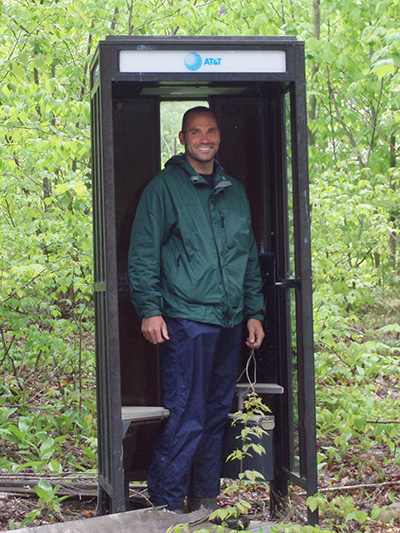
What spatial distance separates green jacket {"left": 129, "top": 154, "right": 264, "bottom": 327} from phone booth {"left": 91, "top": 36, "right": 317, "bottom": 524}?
0.69 ft

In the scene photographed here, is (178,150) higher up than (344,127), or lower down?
lower down

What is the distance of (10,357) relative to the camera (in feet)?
21.7

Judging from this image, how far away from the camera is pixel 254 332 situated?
4.26 meters

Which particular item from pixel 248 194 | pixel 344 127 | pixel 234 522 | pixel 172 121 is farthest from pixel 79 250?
pixel 344 127

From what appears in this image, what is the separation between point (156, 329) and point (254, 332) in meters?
0.68

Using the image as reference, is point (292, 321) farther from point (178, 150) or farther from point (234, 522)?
point (178, 150)

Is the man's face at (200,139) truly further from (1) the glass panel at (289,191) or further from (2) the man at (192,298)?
(1) the glass panel at (289,191)

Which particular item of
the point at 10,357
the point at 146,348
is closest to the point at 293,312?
the point at 146,348

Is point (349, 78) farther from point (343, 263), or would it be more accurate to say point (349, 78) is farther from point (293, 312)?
point (293, 312)

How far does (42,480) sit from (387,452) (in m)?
2.55

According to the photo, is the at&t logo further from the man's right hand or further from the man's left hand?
the man's left hand

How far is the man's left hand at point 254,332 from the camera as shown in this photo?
4.25 m

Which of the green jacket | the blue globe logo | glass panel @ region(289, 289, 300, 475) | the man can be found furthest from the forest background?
the green jacket

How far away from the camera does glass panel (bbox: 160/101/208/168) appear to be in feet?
15.1
